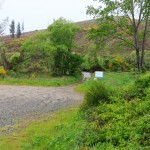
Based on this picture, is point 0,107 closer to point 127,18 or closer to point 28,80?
point 28,80

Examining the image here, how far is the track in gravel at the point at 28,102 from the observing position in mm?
12000

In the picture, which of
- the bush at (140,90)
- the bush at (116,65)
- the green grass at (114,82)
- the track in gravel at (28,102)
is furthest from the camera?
the bush at (116,65)

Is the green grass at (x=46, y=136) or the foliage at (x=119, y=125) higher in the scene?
the foliage at (x=119, y=125)

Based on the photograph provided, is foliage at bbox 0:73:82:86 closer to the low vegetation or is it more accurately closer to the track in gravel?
the track in gravel

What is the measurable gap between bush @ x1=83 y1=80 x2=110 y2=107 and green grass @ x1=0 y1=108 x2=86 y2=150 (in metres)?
0.76

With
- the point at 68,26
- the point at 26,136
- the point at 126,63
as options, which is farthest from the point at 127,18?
the point at 26,136

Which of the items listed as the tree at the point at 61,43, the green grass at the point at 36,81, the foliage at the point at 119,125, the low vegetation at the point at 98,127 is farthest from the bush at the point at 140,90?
the tree at the point at 61,43

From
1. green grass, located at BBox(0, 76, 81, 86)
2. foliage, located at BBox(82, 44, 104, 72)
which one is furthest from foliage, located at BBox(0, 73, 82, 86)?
foliage, located at BBox(82, 44, 104, 72)

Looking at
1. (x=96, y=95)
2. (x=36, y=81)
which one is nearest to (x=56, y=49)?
(x=36, y=81)

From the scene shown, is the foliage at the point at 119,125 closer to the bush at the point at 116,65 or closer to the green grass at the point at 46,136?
the green grass at the point at 46,136

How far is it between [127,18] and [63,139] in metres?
19.4

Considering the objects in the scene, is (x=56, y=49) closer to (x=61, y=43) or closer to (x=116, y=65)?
(x=61, y=43)

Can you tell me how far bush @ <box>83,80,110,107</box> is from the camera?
34.1ft

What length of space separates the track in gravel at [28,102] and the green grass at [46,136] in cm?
120
